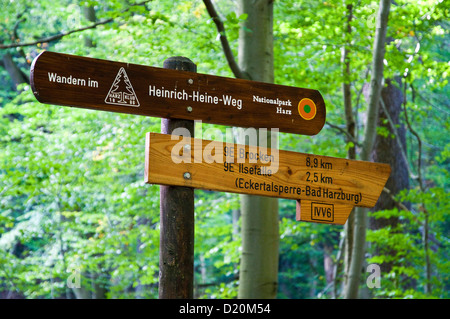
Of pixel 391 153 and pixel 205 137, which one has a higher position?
pixel 391 153

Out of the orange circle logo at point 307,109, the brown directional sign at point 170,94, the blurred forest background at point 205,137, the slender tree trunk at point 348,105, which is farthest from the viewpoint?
the slender tree trunk at point 348,105

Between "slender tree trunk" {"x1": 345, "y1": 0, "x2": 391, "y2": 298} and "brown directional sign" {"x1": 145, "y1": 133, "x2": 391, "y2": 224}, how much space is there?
255 centimetres

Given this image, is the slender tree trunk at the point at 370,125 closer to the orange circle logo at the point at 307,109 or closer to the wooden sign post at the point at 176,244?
the orange circle logo at the point at 307,109

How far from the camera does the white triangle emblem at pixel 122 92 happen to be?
274 cm

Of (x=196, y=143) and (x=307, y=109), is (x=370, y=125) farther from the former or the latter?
(x=196, y=143)

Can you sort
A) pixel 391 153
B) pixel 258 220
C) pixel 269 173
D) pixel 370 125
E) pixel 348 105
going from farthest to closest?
pixel 391 153 < pixel 348 105 < pixel 370 125 < pixel 258 220 < pixel 269 173

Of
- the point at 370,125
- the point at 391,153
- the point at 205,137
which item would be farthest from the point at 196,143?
the point at 391,153

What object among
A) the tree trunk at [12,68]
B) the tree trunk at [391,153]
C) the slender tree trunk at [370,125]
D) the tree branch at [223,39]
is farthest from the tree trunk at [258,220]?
the tree trunk at [12,68]

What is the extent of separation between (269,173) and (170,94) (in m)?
0.71

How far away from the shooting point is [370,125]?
5.87m

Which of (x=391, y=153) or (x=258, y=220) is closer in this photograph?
(x=258, y=220)
